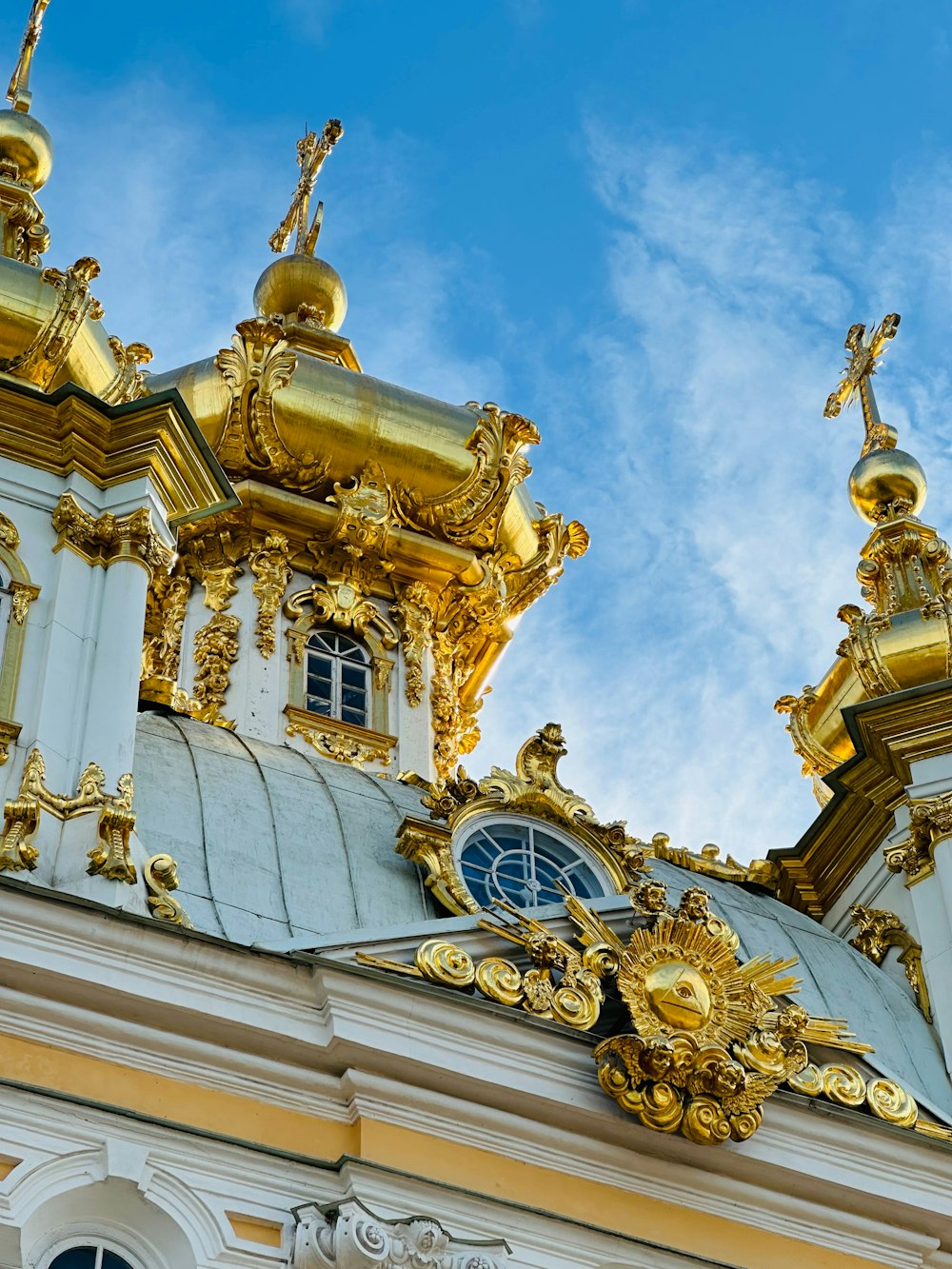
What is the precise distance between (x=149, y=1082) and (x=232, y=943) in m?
0.94

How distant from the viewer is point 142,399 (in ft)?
61.1

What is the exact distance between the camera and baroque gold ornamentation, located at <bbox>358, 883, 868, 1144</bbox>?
1519 cm

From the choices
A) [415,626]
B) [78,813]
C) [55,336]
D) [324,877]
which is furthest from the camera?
[415,626]

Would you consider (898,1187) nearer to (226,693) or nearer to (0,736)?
(0,736)

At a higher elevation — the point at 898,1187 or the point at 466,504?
the point at 466,504

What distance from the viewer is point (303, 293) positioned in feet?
88.3

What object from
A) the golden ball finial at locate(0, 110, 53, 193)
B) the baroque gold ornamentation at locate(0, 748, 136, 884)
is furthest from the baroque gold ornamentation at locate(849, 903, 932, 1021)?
the golden ball finial at locate(0, 110, 53, 193)

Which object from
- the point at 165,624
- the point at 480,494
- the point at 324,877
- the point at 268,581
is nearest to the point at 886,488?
the point at 480,494

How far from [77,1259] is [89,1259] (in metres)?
0.07

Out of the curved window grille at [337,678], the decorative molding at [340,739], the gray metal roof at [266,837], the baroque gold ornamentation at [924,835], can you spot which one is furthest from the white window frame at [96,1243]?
the curved window grille at [337,678]

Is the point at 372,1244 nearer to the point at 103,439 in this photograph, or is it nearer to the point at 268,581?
the point at 103,439

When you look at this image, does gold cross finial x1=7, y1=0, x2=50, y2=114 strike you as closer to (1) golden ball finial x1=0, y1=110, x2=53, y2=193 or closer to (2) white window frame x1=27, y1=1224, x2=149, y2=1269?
(1) golden ball finial x1=0, y1=110, x2=53, y2=193

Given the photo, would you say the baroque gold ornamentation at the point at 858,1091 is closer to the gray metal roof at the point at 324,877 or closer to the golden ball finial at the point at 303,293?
the gray metal roof at the point at 324,877

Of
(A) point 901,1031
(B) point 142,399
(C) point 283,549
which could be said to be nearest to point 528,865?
(A) point 901,1031
